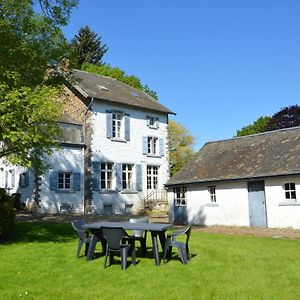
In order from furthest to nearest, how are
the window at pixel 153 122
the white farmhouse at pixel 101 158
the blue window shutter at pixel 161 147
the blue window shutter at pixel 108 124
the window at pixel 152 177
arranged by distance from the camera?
the blue window shutter at pixel 161 147, the window at pixel 153 122, the window at pixel 152 177, the blue window shutter at pixel 108 124, the white farmhouse at pixel 101 158

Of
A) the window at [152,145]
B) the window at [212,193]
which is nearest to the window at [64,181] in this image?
the window at [152,145]

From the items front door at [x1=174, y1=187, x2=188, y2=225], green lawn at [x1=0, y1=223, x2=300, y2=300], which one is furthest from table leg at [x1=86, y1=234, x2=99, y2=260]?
front door at [x1=174, y1=187, x2=188, y2=225]

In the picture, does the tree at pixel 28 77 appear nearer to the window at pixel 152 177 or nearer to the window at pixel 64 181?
the window at pixel 64 181

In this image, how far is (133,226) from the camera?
9820 mm

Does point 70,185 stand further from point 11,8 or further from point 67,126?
point 11,8

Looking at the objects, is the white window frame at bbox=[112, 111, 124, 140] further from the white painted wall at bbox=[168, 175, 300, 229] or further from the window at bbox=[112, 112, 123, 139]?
the white painted wall at bbox=[168, 175, 300, 229]

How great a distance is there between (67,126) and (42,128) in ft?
48.8

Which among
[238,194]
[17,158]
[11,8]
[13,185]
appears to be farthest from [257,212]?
[13,185]

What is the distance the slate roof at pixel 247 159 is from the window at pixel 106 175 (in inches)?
297

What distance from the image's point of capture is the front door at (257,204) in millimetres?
18438

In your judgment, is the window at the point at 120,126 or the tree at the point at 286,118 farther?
the tree at the point at 286,118

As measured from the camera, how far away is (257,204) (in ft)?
61.2

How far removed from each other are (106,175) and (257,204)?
12640 millimetres

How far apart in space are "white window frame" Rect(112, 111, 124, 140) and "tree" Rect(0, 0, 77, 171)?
14.7 m
